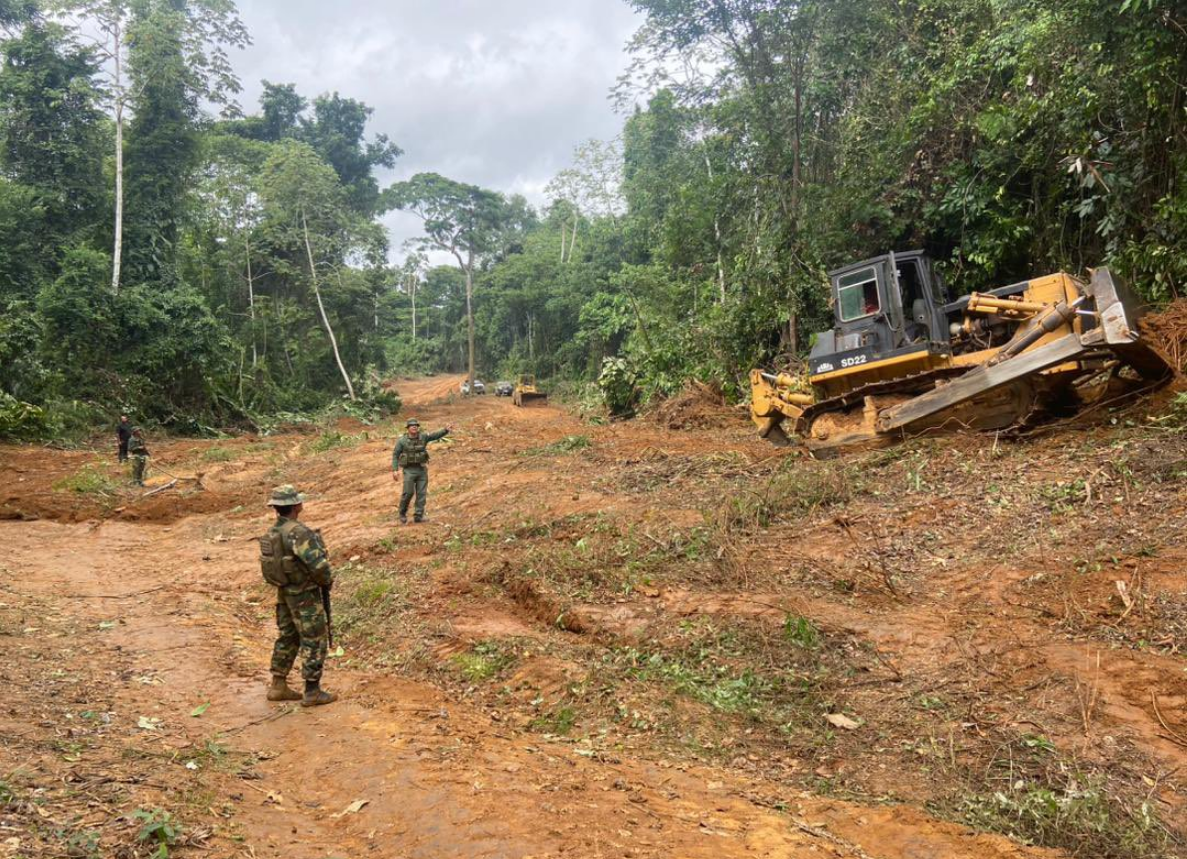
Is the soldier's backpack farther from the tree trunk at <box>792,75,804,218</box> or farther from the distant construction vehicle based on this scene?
the distant construction vehicle

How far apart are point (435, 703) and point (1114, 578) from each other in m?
5.35

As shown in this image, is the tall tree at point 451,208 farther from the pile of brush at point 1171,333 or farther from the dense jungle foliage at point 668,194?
the pile of brush at point 1171,333

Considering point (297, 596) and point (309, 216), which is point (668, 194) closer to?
point (309, 216)

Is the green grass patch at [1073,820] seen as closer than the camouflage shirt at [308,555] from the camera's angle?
Yes

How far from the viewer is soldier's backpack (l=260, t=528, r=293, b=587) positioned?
5.54 metres

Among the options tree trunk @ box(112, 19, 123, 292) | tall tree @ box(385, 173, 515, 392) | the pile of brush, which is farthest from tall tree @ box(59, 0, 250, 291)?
the pile of brush

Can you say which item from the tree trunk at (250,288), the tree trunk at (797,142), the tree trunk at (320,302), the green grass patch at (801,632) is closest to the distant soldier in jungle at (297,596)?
the green grass patch at (801,632)

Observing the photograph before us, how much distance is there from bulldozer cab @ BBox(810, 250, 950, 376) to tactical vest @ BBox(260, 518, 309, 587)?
27.6 feet

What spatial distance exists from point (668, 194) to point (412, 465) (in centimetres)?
1771

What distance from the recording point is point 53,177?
24.8m

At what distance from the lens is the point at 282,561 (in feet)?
18.2

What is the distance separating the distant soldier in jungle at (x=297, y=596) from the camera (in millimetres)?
5543

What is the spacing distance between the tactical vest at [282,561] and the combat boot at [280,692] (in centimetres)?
71

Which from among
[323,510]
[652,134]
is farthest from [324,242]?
[323,510]
